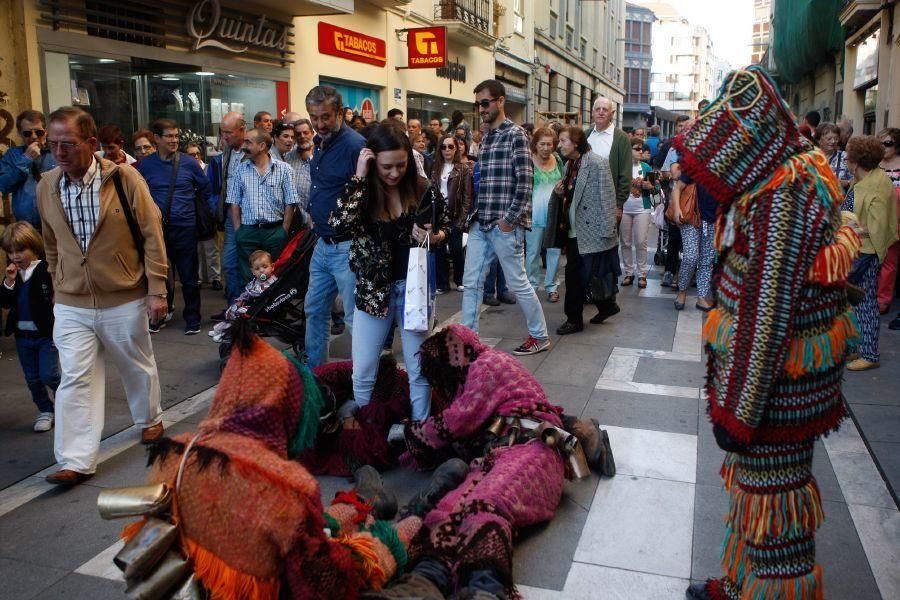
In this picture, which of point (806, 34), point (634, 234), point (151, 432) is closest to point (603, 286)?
point (634, 234)

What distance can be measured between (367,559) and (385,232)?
207 centimetres

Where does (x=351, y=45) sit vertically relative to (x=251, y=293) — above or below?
above

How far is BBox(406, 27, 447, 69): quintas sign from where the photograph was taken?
16.6m

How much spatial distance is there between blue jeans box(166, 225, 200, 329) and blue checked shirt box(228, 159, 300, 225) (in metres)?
0.96

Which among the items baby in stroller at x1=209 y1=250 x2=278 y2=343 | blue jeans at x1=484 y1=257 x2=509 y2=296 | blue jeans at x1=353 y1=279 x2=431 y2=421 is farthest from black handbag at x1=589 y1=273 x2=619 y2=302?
blue jeans at x1=353 y1=279 x2=431 y2=421

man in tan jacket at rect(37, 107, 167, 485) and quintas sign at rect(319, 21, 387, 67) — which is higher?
quintas sign at rect(319, 21, 387, 67)

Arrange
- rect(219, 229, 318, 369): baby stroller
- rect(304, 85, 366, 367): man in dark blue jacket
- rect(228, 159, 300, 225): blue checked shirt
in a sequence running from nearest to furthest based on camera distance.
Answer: rect(304, 85, 366, 367): man in dark blue jacket, rect(219, 229, 318, 369): baby stroller, rect(228, 159, 300, 225): blue checked shirt

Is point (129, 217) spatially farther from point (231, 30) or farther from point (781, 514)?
point (231, 30)

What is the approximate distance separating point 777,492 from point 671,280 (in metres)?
7.43

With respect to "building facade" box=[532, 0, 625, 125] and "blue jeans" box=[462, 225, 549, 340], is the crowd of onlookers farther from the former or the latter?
"building facade" box=[532, 0, 625, 125]

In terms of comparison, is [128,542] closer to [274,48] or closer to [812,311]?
[812,311]

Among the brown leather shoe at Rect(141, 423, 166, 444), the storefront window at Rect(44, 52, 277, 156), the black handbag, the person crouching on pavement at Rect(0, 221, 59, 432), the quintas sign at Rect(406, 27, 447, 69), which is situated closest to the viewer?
the brown leather shoe at Rect(141, 423, 166, 444)

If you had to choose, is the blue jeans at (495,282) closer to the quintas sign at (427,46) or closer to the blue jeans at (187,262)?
the blue jeans at (187,262)

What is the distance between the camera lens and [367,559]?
274 cm
